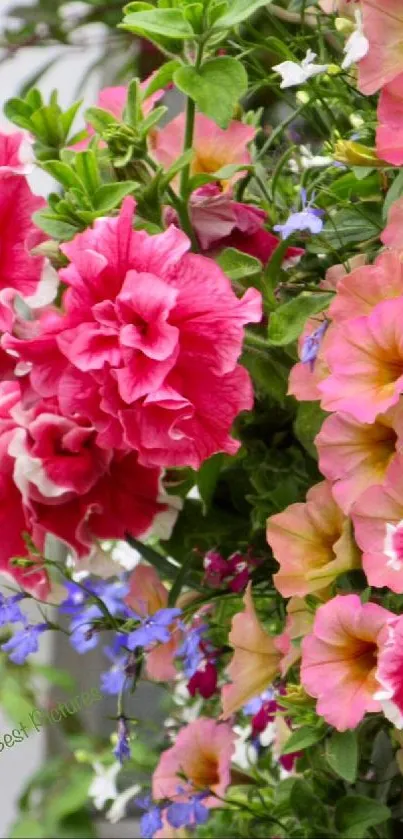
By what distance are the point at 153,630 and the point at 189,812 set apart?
0.41ft

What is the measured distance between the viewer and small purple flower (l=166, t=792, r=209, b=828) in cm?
54

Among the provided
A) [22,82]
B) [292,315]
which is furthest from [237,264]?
[22,82]

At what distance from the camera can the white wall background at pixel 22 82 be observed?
63 cm

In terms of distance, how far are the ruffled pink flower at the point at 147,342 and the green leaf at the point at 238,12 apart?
7 centimetres

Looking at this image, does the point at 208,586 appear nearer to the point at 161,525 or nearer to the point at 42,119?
the point at 161,525

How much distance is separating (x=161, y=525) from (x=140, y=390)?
107 millimetres

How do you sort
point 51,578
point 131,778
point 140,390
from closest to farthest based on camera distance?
point 140,390 → point 51,578 → point 131,778

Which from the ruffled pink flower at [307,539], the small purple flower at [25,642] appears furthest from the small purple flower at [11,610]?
the ruffled pink flower at [307,539]

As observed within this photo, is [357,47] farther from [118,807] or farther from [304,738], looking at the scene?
[118,807]

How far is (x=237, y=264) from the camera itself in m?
0.41

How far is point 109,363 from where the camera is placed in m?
0.37

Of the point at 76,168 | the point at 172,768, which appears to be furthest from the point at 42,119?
the point at 172,768

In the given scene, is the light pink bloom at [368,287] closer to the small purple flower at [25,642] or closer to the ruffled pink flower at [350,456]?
the ruffled pink flower at [350,456]

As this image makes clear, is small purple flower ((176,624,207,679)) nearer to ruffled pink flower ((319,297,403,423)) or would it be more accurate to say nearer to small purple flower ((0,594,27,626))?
small purple flower ((0,594,27,626))
